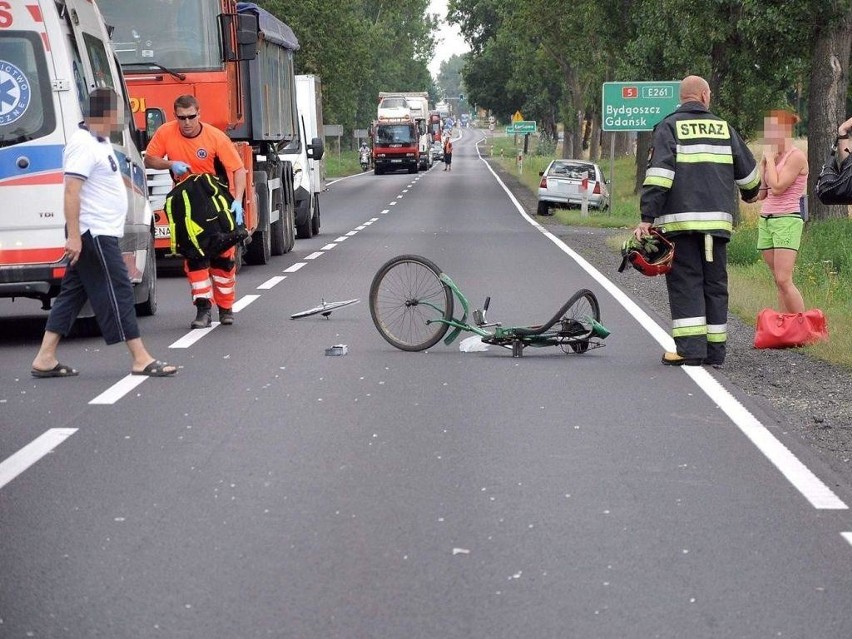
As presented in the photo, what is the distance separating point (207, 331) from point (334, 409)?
384 centimetres

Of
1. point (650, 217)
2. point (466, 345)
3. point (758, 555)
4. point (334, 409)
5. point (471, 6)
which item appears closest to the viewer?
point (758, 555)

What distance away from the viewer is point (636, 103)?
32625 mm

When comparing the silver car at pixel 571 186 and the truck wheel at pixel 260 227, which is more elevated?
the truck wheel at pixel 260 227

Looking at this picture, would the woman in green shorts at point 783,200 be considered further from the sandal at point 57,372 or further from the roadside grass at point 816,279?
the sandal at point 57,372

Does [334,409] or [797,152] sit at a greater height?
[797,152]

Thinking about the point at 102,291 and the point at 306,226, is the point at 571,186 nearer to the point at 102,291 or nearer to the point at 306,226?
the point at 306,226

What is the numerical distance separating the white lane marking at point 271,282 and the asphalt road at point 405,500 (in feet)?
15.5

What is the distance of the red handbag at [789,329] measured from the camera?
1091 cm

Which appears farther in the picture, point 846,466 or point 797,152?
point 797,152

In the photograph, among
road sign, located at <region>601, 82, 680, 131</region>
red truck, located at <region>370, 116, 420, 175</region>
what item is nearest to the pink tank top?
road sign, located at <region>601, 82, 680, 131</region>

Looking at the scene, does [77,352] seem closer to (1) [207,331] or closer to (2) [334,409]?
(1) [207,331]

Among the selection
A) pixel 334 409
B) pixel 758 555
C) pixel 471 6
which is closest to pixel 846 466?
pixel 758 555

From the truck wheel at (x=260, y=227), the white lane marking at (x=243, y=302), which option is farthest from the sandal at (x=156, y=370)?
the truck wheel at (x=260, y=227)

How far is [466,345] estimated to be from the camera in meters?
10.8
